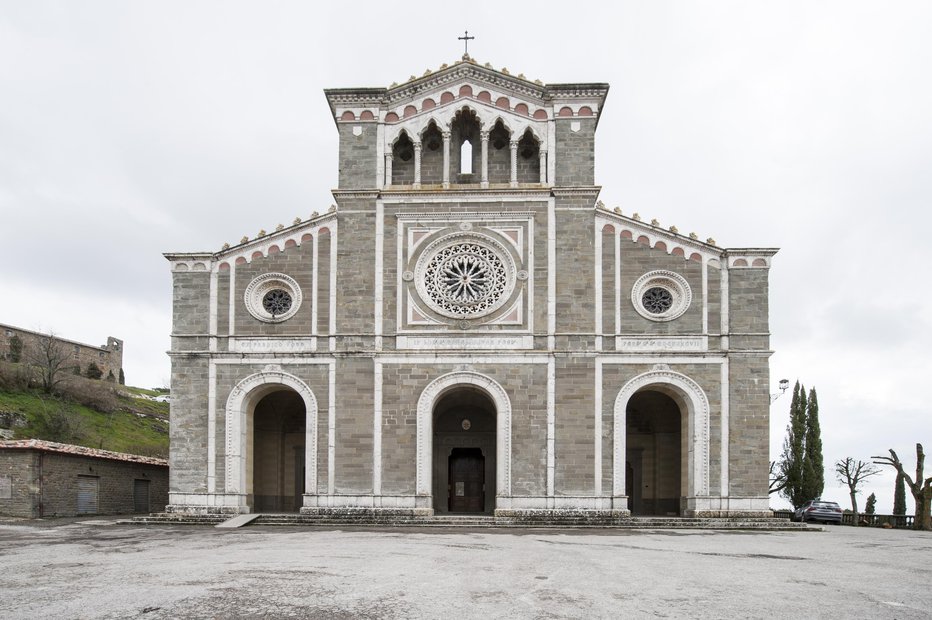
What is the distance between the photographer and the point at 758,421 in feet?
102

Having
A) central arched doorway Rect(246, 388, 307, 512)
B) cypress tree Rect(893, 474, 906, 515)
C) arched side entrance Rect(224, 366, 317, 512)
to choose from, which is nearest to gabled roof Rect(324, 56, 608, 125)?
arched side entrance Rect(224, 366, 317, 512)

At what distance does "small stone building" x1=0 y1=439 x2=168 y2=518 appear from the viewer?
32.0 m

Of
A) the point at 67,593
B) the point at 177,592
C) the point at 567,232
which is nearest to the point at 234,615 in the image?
the point at 177,592

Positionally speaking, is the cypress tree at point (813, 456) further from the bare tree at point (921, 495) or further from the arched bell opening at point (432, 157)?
the arched bell opening at point (432, 157)

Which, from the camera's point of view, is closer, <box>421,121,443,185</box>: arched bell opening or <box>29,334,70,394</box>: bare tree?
<box>421,121,443,185</box>: arched bell opening

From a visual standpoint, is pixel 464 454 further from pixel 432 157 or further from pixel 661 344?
pixel 432 157

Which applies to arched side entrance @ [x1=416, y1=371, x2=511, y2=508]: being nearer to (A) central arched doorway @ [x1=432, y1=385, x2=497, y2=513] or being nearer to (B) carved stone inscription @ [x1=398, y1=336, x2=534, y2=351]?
(B) carved stone inscription @ [x1=398, y1=336, x2=534, y2=351]

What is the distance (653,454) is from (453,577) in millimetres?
21381

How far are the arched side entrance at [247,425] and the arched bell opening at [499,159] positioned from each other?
36.7 ft

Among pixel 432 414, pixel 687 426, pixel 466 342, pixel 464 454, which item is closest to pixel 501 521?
pixel 432 414

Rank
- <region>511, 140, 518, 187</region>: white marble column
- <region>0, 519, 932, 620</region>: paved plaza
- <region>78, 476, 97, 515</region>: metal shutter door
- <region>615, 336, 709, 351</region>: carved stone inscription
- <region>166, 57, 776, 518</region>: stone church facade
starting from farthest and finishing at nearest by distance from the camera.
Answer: <region>78, 476, 97, 515</region>: metal shutter door
<region>511, 140, 518, 187</region>: white marble column
<region>615, 336, 709, 351</region>: carved stone inscription
<region>166, 57, 776, 518</region>: stone church facade
<region>0, 519, 932, 620</region>: paved plaza

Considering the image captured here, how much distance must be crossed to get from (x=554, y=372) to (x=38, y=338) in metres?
48.3

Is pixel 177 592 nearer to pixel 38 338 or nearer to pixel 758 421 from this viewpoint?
pixel 758 421

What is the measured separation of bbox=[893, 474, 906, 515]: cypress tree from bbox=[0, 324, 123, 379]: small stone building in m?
55.3
